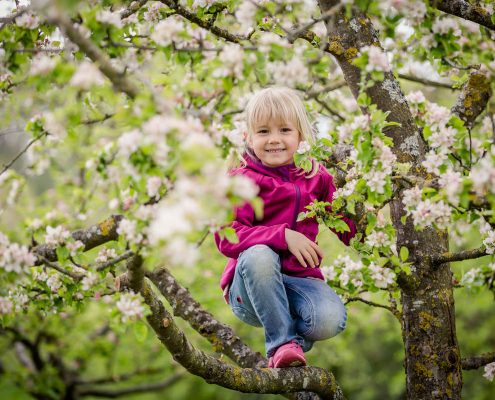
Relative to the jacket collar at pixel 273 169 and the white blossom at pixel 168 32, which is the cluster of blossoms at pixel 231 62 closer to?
the white blossom at pixel 168 32

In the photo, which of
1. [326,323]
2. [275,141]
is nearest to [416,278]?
[326,323]

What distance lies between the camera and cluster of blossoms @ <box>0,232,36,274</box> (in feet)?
7.36

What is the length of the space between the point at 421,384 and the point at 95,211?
214 inches

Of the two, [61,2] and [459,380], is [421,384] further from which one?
[61,2]

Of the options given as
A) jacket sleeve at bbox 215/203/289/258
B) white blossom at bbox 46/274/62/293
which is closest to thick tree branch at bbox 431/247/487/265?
jacket sleeve at bbox 215/203/289/258

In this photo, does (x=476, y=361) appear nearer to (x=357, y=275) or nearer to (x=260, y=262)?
(x=357, y=275)

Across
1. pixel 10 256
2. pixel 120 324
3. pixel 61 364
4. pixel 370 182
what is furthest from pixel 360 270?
pixel 61 364

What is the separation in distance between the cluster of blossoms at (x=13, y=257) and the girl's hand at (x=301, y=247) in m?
1.37

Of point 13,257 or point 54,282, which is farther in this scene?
point 54,282

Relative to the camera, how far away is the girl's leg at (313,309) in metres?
3.12

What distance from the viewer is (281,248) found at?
10.3 feet

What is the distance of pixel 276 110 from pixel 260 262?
0.91 m

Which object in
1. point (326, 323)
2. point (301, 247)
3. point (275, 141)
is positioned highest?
point (275, 141)

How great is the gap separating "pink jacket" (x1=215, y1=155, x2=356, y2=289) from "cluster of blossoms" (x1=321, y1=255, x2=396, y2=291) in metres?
0.11
